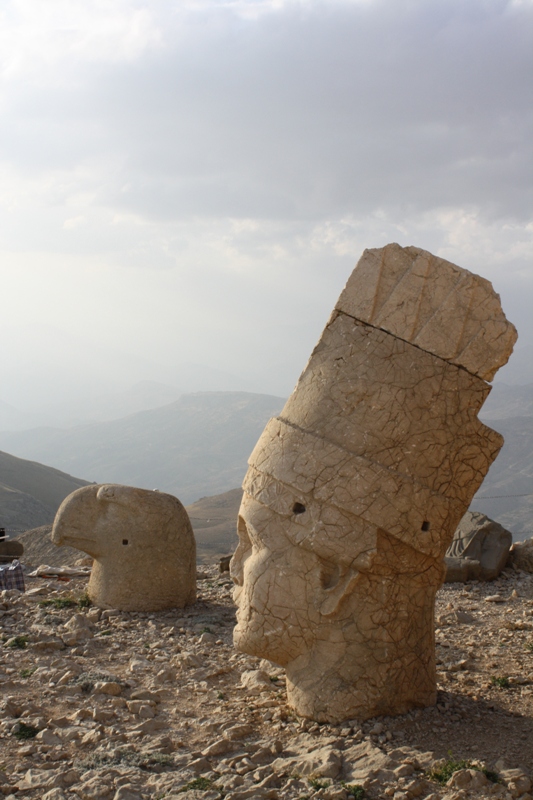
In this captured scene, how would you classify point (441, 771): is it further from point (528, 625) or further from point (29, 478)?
point (29, 478)

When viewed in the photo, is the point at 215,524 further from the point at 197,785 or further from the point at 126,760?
the point at 197,785

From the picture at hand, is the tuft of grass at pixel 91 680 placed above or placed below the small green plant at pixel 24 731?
above

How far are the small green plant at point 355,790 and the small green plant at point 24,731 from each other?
2033 millimetres

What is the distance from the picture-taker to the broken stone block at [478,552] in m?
8.33

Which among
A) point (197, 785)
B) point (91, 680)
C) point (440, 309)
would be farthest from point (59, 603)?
→ point (440, 309)

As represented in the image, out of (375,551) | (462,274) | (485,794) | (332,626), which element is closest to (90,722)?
(332,626)

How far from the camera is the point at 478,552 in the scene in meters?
8.56

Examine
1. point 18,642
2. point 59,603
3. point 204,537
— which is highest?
point 59,603

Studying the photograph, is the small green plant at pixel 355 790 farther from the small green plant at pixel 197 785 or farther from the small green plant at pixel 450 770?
the small green plant at pixel 197 785

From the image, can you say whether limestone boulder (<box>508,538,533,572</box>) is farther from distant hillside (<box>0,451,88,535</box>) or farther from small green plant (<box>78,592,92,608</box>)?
distant hillside (<box>0,451,88,535</box>)

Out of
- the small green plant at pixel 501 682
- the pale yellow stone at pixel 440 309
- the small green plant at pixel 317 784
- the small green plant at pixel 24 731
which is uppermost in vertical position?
the pale yellow stone at pixel 440 309

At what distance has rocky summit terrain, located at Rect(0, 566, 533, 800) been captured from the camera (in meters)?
3.80

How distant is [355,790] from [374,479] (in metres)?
1.62

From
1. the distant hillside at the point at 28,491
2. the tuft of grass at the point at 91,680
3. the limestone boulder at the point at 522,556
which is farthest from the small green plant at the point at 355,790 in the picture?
the distant hillside at the point at 28,491
